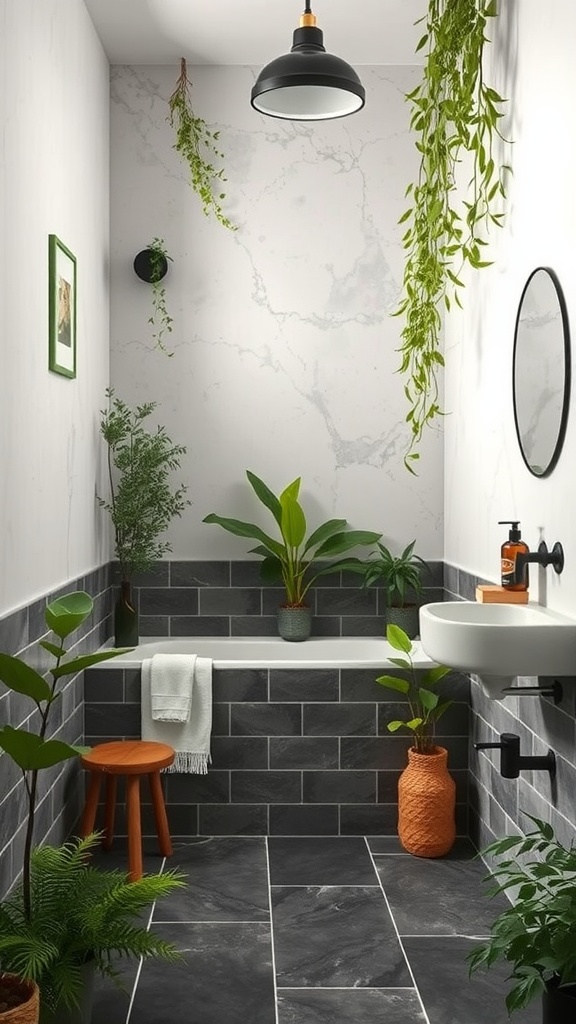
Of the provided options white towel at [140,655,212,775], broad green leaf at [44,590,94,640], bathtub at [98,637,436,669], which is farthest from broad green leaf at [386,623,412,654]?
broad green leaf at [44,590,94,640]

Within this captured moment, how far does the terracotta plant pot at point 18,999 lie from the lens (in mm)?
1972

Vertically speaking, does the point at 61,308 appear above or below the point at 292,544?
above

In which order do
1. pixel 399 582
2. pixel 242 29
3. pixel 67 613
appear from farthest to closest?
pixel 399 582, pixel 242 29, pixel 67 613

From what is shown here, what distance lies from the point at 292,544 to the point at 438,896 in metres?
1.71

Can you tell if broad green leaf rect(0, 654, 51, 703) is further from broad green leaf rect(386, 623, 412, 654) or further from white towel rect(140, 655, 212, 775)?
broad green leaf rect(386, 623, 412, 654)

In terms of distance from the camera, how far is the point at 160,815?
11.9ft

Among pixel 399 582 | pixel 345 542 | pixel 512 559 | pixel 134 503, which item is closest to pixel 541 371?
pixel 512 559

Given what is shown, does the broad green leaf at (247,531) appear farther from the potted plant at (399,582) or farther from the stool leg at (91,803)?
the stool leg at (91,803)

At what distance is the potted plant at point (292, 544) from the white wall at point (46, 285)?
2.28 feet

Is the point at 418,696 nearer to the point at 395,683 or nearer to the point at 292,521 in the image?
the point at 395,683

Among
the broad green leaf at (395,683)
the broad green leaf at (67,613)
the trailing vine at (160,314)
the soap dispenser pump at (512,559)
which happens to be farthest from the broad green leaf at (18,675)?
the trailing vine at (160,314)

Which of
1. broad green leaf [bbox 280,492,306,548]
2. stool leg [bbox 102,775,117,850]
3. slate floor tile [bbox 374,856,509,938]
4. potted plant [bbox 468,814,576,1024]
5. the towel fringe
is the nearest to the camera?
potted plant [bbox 468,814,576,1024]

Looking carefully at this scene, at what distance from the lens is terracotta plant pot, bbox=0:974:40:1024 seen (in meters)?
1.97

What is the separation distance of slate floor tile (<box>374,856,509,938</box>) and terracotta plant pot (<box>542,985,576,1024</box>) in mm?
879
